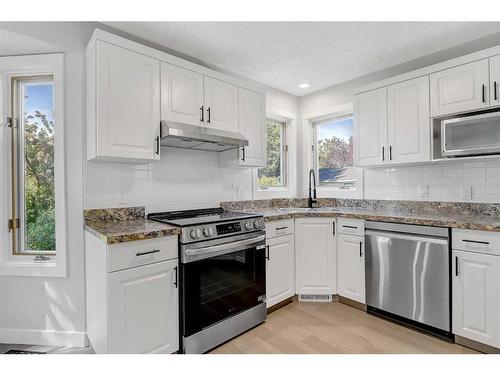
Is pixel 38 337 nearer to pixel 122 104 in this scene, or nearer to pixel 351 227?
pixel 122 104

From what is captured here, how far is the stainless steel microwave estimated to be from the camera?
6.99ft

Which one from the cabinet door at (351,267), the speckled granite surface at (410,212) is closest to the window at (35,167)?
the speckled granite surface at (410,212)

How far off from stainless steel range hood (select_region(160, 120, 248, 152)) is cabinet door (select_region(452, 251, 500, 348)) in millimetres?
1992

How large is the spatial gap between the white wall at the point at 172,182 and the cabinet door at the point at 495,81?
2.17 metres

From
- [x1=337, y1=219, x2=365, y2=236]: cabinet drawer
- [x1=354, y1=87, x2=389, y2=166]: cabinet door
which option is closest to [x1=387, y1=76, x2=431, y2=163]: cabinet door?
[x1=354, y1=87, x2=389, y2=166]: cabinet door

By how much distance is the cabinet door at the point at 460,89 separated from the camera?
2.18 metres

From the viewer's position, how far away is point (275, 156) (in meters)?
3.80

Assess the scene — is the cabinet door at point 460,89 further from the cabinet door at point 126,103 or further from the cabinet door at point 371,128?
the cabinet door at point 126,103

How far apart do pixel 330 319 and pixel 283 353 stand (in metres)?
0.71

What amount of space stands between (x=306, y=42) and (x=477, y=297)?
2403 mm

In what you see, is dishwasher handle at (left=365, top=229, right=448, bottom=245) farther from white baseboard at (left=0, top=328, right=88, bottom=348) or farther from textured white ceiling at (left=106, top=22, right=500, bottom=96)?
white baseboard at (left=0, top=328, right=88, bottom=348)

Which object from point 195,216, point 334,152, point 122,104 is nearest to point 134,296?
point 195,216

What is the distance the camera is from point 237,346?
2092 millimetres

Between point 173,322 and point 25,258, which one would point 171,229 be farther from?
point 25,258
